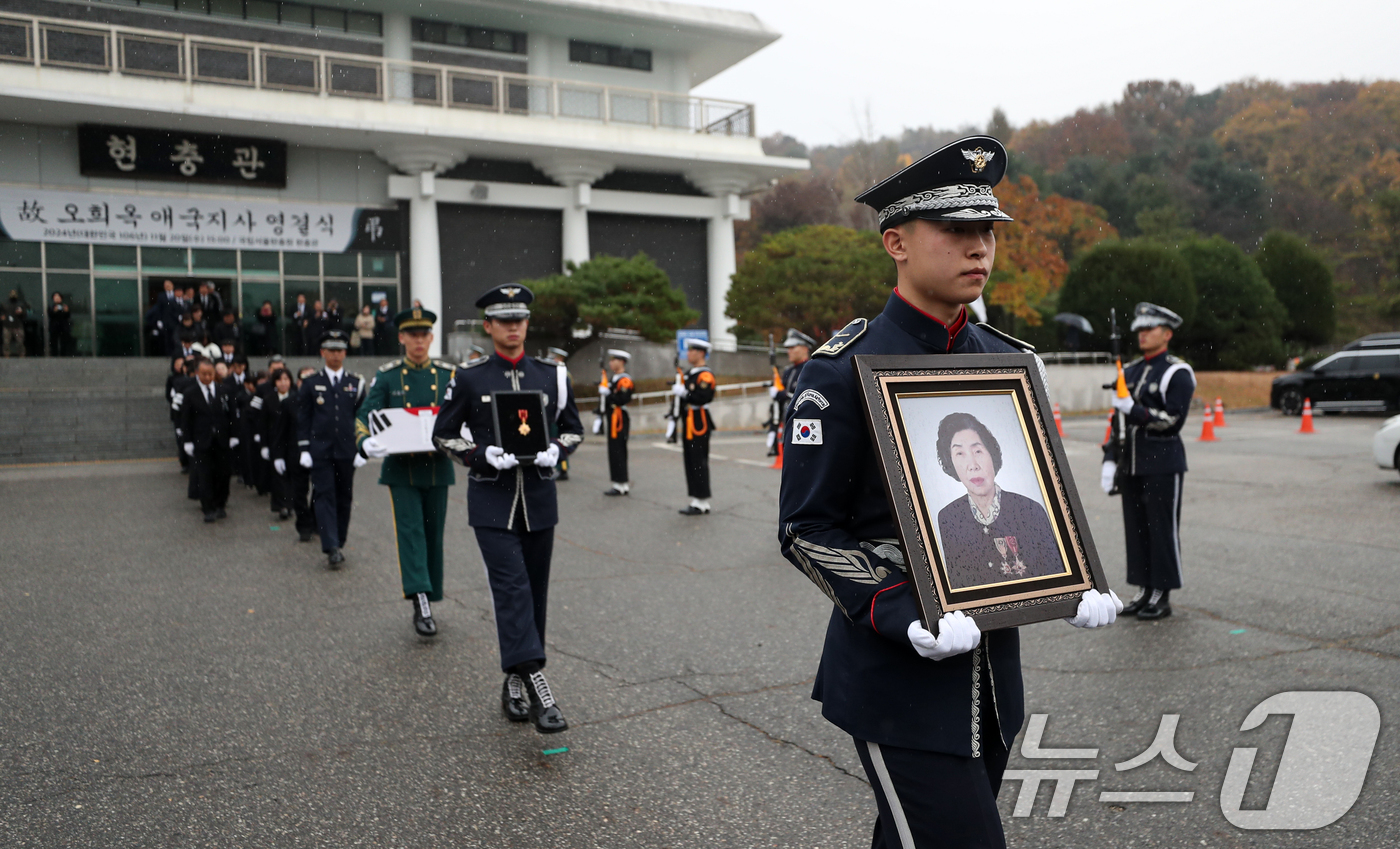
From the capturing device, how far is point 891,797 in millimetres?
2201

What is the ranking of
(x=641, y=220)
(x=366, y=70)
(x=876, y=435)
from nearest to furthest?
(x=876, y=435), (x=366, y=70), (x=641, y=220)

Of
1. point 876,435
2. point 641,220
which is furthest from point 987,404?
point 641,220

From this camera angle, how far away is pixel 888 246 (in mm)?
2354

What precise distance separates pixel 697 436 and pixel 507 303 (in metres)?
6.88

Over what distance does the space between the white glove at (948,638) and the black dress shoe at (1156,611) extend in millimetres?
5280

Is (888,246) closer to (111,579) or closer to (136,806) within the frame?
(136,806)

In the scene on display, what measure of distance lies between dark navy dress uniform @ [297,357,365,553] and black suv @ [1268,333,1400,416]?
1015 inches

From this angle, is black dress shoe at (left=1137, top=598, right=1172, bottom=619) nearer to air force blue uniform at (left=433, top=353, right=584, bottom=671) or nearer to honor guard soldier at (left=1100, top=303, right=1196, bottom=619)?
honor guard soldier at (left=1100, top=303, right=1196, bottom=619)

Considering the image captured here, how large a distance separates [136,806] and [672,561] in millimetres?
5346

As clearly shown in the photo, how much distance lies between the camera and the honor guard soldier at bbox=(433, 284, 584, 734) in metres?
4.86

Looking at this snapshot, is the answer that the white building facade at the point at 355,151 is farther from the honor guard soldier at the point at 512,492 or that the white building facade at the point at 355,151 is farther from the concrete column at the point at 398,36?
the honor guard soldier at the point at 512,492

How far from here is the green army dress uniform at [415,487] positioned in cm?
657

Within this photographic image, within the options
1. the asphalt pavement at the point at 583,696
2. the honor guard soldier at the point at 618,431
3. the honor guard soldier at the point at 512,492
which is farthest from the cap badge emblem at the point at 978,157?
the honor guard soldier at the point at 618,431

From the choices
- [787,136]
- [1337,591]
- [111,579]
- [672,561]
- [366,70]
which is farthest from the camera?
[787,136]
